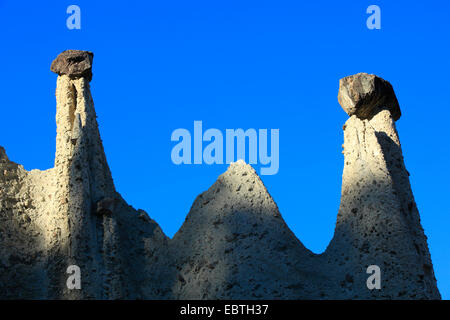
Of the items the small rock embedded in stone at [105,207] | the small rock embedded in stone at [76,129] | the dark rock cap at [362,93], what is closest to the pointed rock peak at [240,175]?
the small rock embedded in stone at [105,207]

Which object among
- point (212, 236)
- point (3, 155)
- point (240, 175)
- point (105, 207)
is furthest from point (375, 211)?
point (3, 155)

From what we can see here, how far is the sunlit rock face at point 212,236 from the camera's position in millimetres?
12320

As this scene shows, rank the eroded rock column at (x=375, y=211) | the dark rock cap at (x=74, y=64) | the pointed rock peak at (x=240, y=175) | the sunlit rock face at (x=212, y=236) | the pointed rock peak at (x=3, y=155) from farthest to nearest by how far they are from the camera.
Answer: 1. the dark rock cap at (x=74, y=64)
2. the pointed rock peak at (x=3, y=155)
3. the pointed rock peak at (x=240, y=175)
4. the sunlit rock face at (x=212, y=236)
5. the eroded rock column at (x=375, y=211)

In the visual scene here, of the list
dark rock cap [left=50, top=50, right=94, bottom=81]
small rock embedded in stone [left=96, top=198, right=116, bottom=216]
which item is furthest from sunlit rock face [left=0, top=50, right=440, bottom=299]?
dark rock cap [left=50, top=50, right=94, bottom=81]

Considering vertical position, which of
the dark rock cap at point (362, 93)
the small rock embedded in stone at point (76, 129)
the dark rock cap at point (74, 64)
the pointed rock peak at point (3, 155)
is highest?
the dark rock cap at point (74, 64)

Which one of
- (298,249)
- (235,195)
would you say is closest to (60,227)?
(235,195)

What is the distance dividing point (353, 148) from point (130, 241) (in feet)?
15.8

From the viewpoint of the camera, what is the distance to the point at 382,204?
12578 millimetres

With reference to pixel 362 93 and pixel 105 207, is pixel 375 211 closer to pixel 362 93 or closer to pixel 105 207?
pixel 362 93

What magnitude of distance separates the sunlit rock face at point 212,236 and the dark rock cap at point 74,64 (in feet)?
2.48

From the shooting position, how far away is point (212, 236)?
13125 mm

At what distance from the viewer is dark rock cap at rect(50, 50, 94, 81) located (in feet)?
48.3

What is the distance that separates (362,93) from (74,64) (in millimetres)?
6203

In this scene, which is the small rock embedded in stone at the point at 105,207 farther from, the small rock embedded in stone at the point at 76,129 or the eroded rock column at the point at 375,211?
the eroded rock column at the point at 375,211
